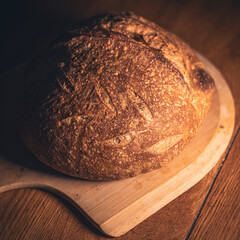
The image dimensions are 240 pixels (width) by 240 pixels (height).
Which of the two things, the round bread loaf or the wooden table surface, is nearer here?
the round bread loaf

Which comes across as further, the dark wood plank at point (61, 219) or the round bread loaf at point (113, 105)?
the dark wood plank at point (61, 219)

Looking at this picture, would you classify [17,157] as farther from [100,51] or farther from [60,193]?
[100,51]

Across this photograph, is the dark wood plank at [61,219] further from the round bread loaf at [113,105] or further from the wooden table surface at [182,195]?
the round bread loaf at [113,105]

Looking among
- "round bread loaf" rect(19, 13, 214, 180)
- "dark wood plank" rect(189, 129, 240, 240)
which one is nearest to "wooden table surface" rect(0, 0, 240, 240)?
"dark wood plank" rect(189, 129, 240, 240)

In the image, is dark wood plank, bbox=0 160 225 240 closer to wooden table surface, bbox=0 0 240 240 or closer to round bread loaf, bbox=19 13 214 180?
wooden table surface, bbox=0 0 240 240

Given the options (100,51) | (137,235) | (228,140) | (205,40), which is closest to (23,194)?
(137,235)

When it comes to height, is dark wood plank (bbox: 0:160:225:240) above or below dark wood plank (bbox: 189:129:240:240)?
below

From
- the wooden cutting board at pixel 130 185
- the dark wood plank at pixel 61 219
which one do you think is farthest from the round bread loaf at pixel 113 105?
the dark wood plank at pixel 61 219

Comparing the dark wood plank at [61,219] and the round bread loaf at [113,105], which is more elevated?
the round bread loaf at [113,105]
